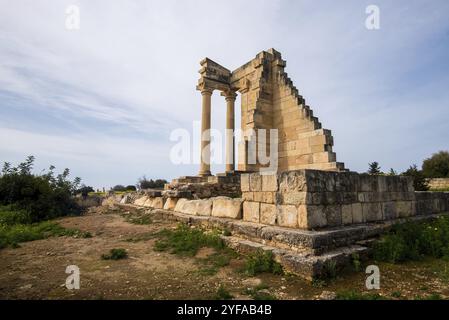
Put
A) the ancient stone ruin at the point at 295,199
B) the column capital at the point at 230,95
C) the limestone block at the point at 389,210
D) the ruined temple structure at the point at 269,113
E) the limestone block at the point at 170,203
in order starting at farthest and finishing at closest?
1. the column capital at the point at 230,95
2. the ruined temple structure at the point at 269,113
3. the limestone block at the point at 170,203
4. the limestone block at the point at 389,210
5. the ancient stone ruin at the point at 295,199

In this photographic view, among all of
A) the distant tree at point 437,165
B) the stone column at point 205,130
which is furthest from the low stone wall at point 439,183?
the stone column at point 205,130

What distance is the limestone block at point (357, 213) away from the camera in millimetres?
5500

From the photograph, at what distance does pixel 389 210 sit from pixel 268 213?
3.31m

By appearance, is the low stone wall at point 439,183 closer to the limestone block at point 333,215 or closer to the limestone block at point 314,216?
the limestone block at point 333,215

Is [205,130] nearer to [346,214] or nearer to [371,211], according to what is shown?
[371,211]

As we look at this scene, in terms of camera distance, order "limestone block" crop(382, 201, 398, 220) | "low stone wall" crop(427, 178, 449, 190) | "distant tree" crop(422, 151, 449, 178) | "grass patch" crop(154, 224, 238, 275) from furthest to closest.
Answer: "distant tree" crop(422, 151, 449, 178) → "low stone wall" crop(427, 178, 449, 190) → "limestone block" crop(382, 201, 398, 220) → "grass patch" crop(154, 224, 238, 275)

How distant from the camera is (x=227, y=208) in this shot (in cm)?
684

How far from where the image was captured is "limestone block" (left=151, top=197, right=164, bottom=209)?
1064 cm

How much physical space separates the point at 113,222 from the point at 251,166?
6065 mm

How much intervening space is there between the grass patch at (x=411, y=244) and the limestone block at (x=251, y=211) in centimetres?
233

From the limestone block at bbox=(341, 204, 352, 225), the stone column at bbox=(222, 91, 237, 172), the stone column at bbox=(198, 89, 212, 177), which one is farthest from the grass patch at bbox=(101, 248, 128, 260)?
the stone column at bbox=(222, 91, 237, 172)

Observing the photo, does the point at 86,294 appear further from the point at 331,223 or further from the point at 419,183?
the point at 419,183

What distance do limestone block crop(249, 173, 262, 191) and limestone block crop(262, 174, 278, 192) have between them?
0.42 ft

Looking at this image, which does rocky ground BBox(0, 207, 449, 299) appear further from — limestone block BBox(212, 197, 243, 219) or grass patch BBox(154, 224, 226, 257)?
limestone block BBox(212, 197, 243, 219)
